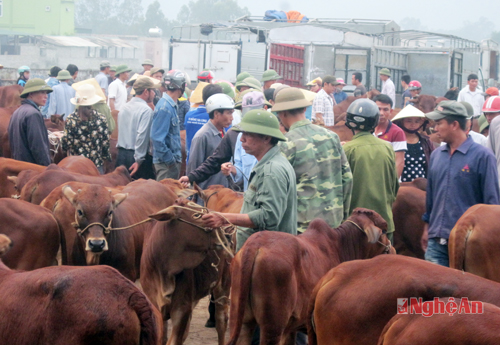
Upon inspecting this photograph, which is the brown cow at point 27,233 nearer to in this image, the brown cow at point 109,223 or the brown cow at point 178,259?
the brown cow at point 109,223

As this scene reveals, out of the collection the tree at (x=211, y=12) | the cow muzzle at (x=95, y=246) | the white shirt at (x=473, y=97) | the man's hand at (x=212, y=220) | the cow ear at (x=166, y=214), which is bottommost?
the cow muzzle at (x=95, y=246)

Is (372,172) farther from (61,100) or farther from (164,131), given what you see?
(61,100)

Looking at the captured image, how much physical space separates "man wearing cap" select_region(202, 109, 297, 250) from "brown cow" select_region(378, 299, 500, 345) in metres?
1.59

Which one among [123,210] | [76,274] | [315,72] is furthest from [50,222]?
[315,72]

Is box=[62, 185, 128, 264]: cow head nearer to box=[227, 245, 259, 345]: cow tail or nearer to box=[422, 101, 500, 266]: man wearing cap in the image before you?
box=[227, 245, 259, 345]: cow tail

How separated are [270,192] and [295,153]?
840mm

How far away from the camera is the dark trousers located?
9.80m

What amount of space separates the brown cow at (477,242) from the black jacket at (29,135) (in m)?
5.64

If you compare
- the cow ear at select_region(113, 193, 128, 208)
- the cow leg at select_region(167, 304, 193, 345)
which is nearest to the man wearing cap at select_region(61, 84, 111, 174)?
the cow ear at select_region(113, 193, 128, 208)

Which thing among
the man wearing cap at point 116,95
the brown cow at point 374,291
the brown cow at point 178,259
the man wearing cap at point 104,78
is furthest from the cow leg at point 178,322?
the man wearing cap at point 104,78

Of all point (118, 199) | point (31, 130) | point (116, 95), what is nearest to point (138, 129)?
point (31, 130)

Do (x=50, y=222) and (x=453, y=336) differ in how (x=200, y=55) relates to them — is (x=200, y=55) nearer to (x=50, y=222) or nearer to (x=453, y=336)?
(x=50, y=222)

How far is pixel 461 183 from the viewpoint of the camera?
5668mm

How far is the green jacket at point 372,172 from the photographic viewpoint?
613 cm
